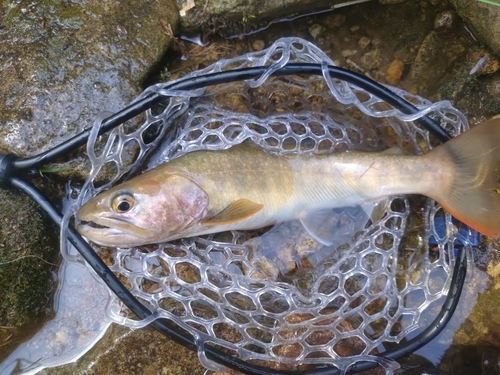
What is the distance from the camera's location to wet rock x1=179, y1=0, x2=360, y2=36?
2982mm

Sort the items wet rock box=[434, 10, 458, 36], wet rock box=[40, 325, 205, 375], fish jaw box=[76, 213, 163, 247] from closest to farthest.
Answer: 1. fish jaw box=[76, 213, 163, 247]
2. wet rock box=[40, 325, 205, 375]
3. wet rock box=[434, 10, 458, 36]

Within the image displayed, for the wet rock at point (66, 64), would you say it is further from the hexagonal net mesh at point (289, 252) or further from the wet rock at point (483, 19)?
the wet rock at point (483, 19)

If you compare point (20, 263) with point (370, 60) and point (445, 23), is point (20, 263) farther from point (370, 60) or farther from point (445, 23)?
point (445, 23)

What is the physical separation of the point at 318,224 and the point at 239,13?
1.55m

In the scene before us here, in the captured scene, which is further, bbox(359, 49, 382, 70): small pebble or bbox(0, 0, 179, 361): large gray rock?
bbox(359, 49, 382, 70): small pebble

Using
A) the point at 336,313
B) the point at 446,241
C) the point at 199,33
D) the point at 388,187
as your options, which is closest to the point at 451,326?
the point at 446,241

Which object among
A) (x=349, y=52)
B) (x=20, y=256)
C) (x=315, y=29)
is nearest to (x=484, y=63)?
(x=349, y=52)

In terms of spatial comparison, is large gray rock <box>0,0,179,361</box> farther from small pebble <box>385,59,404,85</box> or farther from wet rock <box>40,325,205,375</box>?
small pebble <box>385,59,404,85</box>

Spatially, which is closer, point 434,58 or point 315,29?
point 434,58

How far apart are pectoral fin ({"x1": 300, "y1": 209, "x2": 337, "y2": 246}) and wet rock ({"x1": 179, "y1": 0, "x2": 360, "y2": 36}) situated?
145 cm

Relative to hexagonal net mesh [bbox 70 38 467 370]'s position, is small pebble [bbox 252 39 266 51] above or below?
above

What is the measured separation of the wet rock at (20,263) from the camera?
8.32 feet

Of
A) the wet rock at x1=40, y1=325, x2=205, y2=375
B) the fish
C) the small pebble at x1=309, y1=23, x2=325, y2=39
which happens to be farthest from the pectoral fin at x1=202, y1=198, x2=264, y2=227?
the small pebble at x1=309, y1=23, x2=325, y2=39

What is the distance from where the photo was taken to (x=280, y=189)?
A: 2701 millimetres
